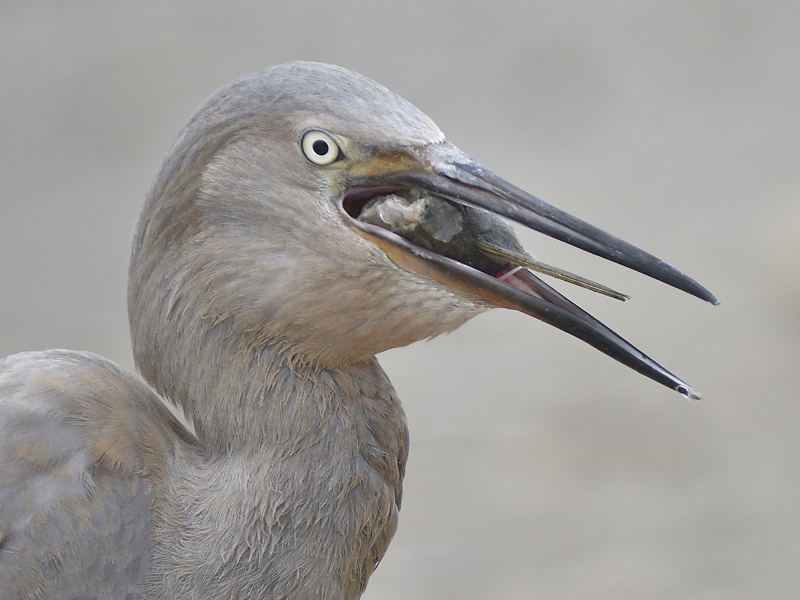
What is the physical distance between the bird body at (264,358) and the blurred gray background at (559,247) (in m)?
2.18

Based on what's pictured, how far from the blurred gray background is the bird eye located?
254 cm

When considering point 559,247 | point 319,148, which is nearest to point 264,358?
point 319,148

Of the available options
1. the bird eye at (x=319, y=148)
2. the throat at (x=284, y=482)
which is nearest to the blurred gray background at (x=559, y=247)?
the throat at (x=284, y=482)

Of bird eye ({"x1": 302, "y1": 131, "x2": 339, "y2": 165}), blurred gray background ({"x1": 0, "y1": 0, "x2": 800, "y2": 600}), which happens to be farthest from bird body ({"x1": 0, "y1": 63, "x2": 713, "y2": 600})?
blurred gray background ({"x1": 0, "y1": 0, "x2": 800, "y2": 600})

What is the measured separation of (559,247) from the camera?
477 centimetres

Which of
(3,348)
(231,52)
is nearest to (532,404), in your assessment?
(3,348)

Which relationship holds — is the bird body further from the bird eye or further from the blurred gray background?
the blurred gray background

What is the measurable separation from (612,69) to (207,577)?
200 inches

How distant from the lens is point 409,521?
3971mm

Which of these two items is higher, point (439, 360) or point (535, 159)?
point (535, 159)

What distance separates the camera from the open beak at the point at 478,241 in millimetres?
1440

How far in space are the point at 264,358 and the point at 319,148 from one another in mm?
Answer: 338

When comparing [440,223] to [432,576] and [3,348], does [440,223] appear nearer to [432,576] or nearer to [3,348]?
[432,576]

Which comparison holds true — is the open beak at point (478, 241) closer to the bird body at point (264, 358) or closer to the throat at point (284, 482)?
the bird body at point (264, 358)
